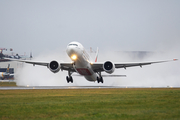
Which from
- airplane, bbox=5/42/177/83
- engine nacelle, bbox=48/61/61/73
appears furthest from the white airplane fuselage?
engine nacelle, bbox=48/61/61/73

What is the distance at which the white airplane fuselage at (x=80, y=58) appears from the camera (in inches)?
1624

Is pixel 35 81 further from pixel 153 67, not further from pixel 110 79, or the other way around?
pixel 153 67

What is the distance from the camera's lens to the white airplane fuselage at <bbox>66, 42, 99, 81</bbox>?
4125 cm

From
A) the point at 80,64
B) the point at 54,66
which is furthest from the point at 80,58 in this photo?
the point at 54,66

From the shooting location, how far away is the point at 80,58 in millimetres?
42906

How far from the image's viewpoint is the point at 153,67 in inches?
2347

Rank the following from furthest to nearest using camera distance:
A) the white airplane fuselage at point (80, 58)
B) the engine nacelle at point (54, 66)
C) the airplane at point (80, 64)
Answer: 1. the engine nacelle at point (54, 66)
2. the airplane at point (80, 64)
3. the white airplane fuselage at point (80, 58)

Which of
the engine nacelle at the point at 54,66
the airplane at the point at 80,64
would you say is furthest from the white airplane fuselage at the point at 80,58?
the engine nacelle at the point at 54,66

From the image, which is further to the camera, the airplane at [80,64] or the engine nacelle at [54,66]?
the engine nacelle at [54,66]

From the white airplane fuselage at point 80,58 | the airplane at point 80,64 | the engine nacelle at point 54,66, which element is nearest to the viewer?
the white airplane fuselage at point 80,58

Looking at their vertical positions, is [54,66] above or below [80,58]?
below

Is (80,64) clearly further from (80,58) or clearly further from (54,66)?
(54,66)

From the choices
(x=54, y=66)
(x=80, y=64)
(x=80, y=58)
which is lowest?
(x=54, y=66)

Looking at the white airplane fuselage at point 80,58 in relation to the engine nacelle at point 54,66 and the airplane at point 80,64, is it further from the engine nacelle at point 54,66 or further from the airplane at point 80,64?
the engine nacelle at point 54,66
